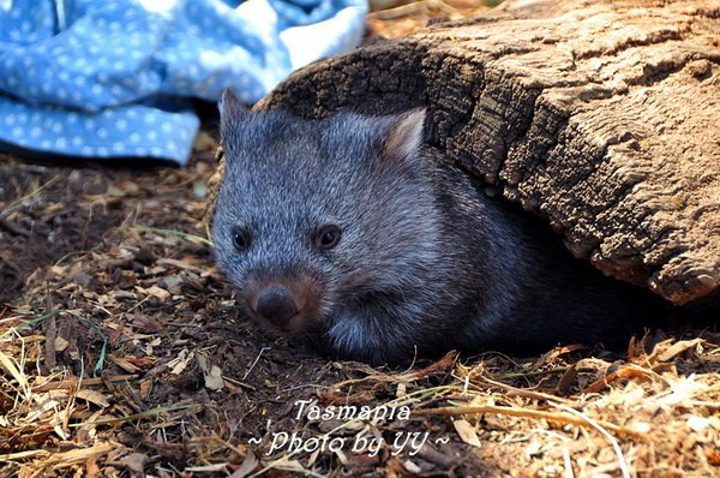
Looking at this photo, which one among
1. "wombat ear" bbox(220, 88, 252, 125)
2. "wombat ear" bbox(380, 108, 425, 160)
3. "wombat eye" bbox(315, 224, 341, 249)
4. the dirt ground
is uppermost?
"wombat ear" bbox(380, 108, 425, 160)

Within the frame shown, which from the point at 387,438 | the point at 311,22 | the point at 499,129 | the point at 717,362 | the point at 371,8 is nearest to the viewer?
the point at 387,438

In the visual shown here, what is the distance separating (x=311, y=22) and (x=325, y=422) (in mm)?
4558

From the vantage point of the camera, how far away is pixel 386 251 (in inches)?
164

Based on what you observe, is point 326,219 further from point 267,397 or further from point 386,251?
point 267,397

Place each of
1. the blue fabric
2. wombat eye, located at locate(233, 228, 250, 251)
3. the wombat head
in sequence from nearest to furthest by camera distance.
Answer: the wombat head
wombat eye, located at locate(233, 228, 250, 251)
the blue fabric

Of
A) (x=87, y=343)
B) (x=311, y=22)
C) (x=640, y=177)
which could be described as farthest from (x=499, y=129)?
(x=311, y=22)

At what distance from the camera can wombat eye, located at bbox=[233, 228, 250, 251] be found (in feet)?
13.3

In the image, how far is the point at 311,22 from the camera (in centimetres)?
708

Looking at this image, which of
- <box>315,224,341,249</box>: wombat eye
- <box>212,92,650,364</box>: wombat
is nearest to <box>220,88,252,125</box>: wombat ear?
<box>212,92,650,364</box>: wombat

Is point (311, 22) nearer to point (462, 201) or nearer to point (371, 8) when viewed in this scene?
point (371, 8)

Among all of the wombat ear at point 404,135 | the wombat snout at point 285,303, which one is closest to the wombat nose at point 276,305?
the wombat snout at point 285,303

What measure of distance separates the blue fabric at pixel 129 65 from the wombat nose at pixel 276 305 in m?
2.83

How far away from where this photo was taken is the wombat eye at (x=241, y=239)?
4066 millimetres

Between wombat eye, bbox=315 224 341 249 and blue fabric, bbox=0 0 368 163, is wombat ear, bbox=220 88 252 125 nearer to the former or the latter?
wombat eye, bbox=315 224 341 249
